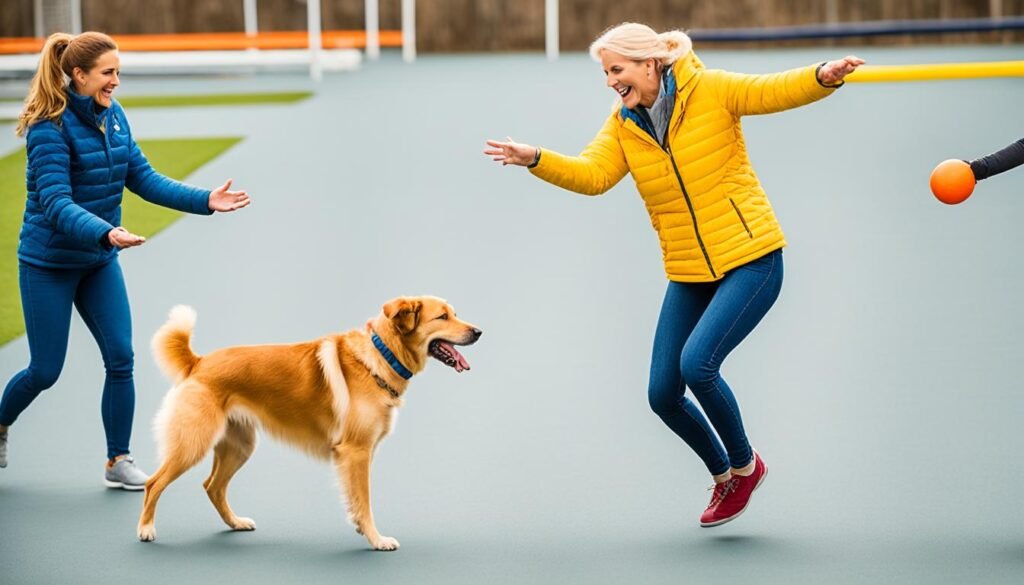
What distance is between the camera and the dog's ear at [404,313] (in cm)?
505

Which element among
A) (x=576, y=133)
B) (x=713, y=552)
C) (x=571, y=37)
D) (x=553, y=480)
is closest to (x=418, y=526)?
(x=553, y=480)

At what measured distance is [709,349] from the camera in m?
4.86

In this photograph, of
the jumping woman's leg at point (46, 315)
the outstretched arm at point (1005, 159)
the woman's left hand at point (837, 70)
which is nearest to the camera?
the woman's left hand at point (837, 70)

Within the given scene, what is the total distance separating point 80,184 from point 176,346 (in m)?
0.83

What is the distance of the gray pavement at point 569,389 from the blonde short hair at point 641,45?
1.67 m

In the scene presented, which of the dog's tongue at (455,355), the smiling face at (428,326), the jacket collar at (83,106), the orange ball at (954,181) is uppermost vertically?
the jacket collar at (83,106)

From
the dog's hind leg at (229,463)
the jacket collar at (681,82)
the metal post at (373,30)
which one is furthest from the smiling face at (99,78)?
the metal post at (373,30)

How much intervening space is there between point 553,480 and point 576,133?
32.4ft

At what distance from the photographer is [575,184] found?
5.08 m

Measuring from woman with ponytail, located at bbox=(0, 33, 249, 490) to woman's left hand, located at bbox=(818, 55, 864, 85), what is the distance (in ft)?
6.89

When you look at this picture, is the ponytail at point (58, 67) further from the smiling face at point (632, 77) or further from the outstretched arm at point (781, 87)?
the outstretched arm at point (781, 87)

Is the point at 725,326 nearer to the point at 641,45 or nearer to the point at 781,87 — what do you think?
the point at 781,87

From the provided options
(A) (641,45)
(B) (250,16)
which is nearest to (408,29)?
(B) (250,16)

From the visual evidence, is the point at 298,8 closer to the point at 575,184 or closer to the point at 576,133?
the point at 576,133
